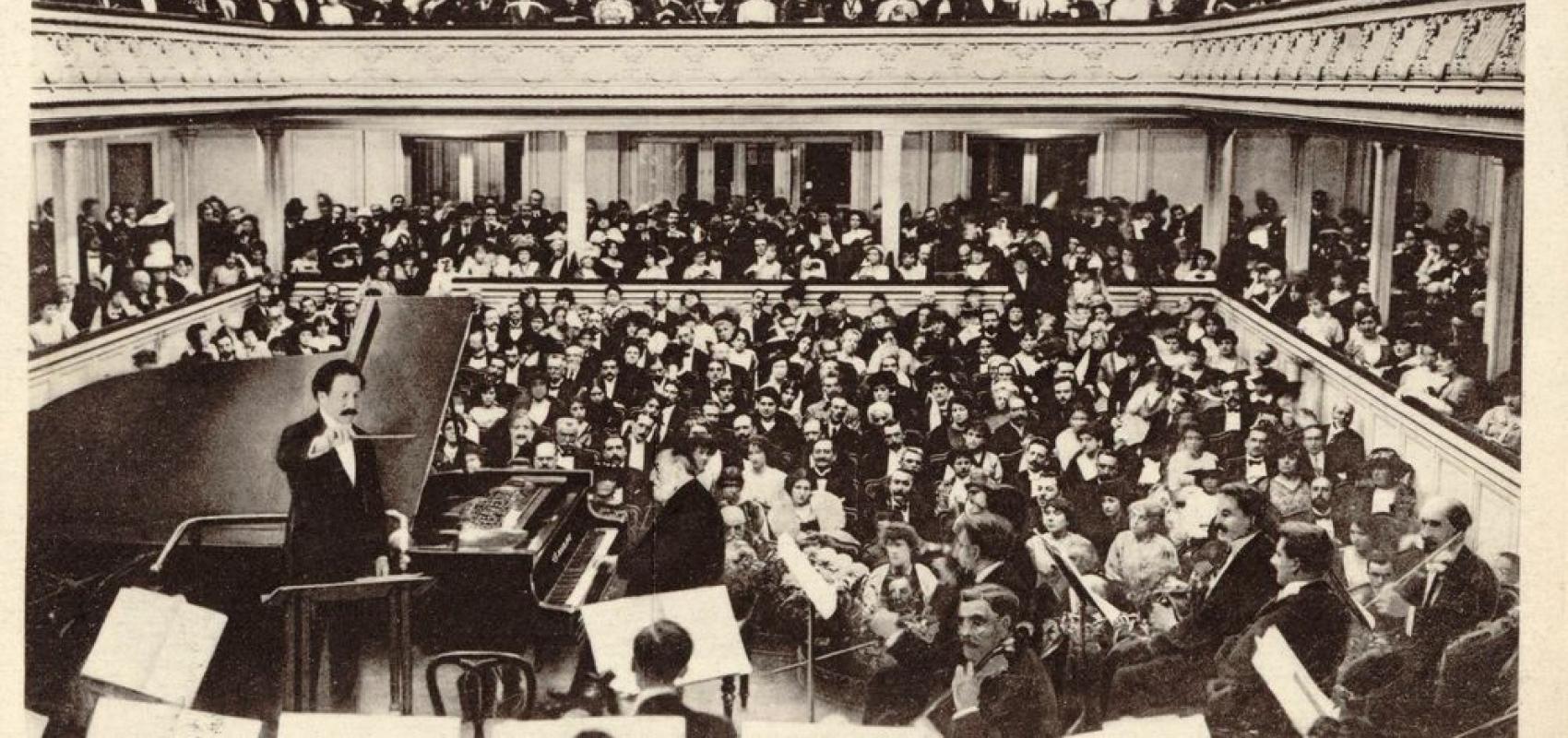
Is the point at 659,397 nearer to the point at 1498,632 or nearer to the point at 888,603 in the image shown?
the point at 888,603

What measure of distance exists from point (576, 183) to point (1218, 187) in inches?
106

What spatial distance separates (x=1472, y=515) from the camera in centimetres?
506

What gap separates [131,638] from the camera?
554cm

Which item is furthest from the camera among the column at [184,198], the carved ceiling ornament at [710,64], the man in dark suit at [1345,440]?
the column at [184,198]

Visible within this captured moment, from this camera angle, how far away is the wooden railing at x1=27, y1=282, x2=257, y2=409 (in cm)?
545

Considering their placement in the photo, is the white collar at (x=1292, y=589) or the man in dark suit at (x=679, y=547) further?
the man in dark suit at (x=679, y=547)

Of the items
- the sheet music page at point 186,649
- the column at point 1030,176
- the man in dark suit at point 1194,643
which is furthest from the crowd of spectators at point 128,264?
the man in dark suit at point 1194,643

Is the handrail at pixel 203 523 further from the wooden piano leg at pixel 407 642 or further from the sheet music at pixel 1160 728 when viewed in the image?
the sheet music at pixel 1160 728

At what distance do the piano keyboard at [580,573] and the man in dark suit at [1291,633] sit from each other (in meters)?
2.43

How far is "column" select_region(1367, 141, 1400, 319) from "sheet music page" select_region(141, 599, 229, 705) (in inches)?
187

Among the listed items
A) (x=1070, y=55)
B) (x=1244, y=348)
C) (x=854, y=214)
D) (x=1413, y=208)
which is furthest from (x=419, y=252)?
(x=1413, y=208)

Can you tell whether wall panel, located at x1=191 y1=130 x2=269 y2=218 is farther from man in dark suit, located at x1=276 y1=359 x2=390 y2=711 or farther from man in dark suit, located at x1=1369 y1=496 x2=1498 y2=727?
man in dark suit, located at x1=1369 y1=496 x2=1498 y2=727

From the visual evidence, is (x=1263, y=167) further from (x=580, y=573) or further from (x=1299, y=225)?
(x=580, y=573)

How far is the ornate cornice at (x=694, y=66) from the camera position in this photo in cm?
558
